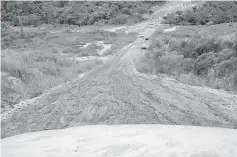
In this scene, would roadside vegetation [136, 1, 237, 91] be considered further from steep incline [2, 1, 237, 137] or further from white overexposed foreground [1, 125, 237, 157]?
white overexposed foreground [1, 125, 237, 157]

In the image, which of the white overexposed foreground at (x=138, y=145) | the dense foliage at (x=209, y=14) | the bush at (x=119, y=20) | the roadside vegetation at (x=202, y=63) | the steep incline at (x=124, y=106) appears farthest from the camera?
the bush at (x=119, y=20)

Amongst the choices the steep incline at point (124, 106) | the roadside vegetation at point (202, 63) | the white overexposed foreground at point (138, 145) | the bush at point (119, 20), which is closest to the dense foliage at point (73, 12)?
the bush at point (119, 20)

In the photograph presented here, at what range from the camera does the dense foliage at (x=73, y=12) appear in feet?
176

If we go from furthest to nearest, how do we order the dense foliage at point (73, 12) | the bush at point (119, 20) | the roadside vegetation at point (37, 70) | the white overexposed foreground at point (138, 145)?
1. the dense foliage at point (73, 12)
2. the bush at point (119, 20)
3. the roadside vegetation at point (37, 70)
4. the white overexposed foreground at point (138, 145)

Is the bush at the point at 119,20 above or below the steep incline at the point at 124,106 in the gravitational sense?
above

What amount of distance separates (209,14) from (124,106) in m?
35.6

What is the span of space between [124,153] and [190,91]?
24.4ft

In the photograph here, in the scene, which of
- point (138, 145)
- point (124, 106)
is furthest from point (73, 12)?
point (138, 145)

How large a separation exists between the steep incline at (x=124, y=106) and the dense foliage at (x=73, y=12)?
129ft

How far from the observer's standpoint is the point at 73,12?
56.6 metres

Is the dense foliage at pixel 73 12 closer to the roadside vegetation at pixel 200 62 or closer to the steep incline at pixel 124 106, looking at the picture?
the roadside vegetation at pixel 200 62

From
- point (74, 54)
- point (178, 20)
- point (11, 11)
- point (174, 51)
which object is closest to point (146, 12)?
point (178, 20)

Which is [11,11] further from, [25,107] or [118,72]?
[25,107]

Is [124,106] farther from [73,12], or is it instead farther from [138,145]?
[73,12]
